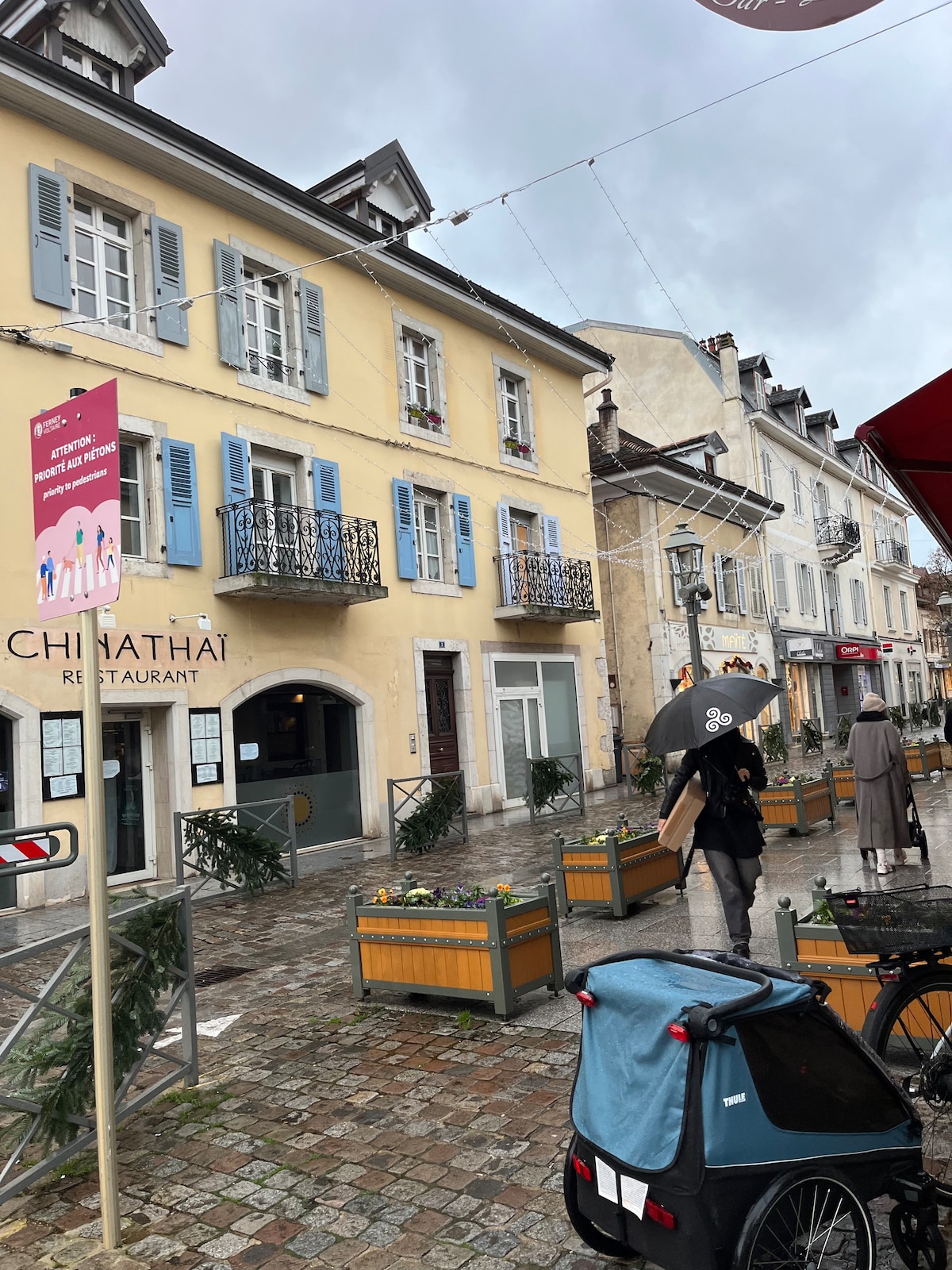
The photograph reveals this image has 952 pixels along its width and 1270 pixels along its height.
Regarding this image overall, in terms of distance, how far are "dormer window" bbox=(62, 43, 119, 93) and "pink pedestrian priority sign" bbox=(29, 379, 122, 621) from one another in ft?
37.1

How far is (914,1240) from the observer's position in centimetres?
270

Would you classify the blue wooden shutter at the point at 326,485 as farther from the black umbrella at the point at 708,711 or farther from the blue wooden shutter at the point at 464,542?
the black umbrella at the point at 708,711

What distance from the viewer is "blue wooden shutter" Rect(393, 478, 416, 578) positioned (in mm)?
15930

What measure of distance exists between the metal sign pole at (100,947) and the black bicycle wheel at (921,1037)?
8.45ft

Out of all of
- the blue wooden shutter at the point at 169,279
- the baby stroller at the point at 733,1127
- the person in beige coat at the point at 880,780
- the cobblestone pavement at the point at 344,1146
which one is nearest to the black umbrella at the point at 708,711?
the cobblestone pavement at the point at 344,1146

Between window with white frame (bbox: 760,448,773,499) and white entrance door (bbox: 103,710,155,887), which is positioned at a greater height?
window with white frame (bbox: 760,448,773,499)

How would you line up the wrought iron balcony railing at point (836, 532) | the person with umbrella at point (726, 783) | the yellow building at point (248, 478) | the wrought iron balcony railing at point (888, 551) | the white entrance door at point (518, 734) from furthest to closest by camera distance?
the wrought iron balcony railing at point (888, 551)
the wrought iron balcony railing at point (836, 532)
the white entrance door at point (518, 734)
the yellow building at point (248, 478)
the person with umbrella at point (726, 783)

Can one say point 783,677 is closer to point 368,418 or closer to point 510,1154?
point 368,418

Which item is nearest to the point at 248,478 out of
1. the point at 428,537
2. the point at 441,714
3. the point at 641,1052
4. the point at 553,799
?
the point at 428,537

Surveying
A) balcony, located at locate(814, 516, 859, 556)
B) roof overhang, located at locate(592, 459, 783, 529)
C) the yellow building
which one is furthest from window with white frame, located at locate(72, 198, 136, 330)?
balcony, located at locate(814, 516, 859, 556)

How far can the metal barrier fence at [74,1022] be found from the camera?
144 inches

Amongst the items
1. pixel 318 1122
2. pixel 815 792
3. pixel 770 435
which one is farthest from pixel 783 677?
pixel 318 1122

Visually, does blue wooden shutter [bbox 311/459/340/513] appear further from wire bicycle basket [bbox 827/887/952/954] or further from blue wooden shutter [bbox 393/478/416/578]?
wire bicycle basket [bbox 827/887/952/954]

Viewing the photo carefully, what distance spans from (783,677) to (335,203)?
19.2 meters
